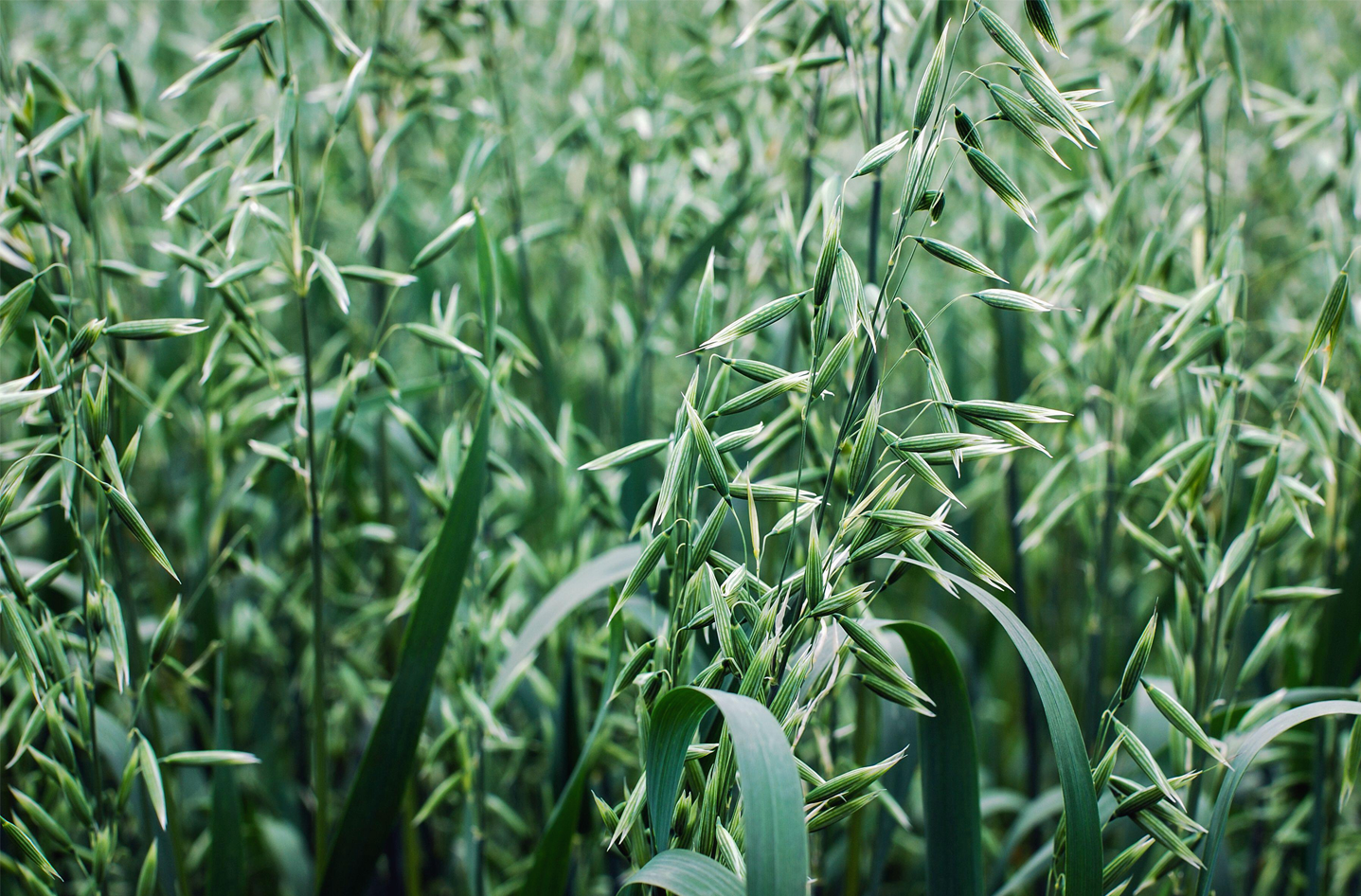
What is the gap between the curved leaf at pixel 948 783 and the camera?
713 millimetres

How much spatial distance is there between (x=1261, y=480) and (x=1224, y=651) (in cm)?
18

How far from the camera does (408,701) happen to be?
0.84m

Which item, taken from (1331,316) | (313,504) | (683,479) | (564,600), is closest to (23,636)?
(313,504)

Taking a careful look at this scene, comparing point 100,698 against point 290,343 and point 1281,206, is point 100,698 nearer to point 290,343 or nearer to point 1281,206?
point 290,343

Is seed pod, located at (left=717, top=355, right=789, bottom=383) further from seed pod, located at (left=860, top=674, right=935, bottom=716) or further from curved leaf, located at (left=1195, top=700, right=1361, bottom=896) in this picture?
curved leaf, located at (left=1195, top=700, right=1361, bottom=896)

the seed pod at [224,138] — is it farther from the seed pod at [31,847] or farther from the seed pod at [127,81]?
the seed pod at [31,847]

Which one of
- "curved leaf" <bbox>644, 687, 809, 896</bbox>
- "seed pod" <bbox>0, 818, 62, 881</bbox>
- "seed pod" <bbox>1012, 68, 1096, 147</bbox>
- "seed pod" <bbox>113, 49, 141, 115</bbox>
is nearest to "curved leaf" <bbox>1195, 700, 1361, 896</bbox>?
"curved leaf" <bbox>644, 687, 809, 896</bbox>

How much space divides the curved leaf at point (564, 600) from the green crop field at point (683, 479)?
0.04 ft

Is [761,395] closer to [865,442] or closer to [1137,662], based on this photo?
[865,442]

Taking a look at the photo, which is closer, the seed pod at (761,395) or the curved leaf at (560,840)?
the seed pod at (761,395)

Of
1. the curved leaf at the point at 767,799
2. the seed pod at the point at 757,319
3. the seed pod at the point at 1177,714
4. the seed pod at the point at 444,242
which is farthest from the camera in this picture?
the seed pod at the point at 444,242

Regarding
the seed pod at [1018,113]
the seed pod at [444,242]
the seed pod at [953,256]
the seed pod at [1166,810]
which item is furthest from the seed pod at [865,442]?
the seed pod at [444,242]

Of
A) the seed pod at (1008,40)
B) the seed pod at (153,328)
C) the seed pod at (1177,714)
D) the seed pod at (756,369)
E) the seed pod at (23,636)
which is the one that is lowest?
the seed pod at (1177,714)

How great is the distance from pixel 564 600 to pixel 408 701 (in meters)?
0.17
